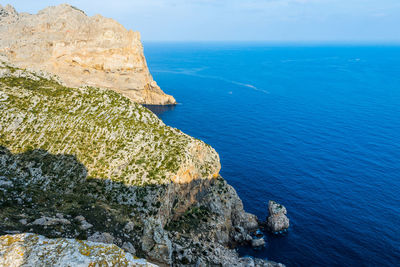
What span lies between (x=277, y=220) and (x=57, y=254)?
183 ft

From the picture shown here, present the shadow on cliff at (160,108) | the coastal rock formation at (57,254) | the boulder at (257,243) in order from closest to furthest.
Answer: the coastal rock formation at (57,254), the boulder at (257,243), the shadow on cliff at (160,108)

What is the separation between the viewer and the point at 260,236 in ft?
209

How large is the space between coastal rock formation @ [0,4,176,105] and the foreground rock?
109m

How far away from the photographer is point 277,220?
6544cm

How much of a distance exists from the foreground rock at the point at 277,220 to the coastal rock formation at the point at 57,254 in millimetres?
52285

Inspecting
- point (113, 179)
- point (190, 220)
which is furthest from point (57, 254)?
point (190, 220)

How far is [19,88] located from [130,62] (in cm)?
9351

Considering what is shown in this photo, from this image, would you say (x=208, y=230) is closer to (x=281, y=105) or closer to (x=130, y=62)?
(x=130, y=62)

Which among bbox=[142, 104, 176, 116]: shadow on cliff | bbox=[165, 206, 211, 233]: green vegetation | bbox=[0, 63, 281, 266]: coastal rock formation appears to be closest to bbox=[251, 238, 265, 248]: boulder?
bbox=[0, 63, 281, 266]: coastal rock formation

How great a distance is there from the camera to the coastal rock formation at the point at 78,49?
409ft

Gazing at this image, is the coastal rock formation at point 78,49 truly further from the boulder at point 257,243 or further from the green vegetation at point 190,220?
the boulder at point 257,243

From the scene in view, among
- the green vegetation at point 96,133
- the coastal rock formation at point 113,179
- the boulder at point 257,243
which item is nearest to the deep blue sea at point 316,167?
the boulder at point 257,243

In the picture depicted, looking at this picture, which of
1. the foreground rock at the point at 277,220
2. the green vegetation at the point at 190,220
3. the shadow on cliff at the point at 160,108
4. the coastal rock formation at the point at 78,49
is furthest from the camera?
the shadow on cliff at the point at 160,108

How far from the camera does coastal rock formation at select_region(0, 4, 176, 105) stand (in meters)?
125
